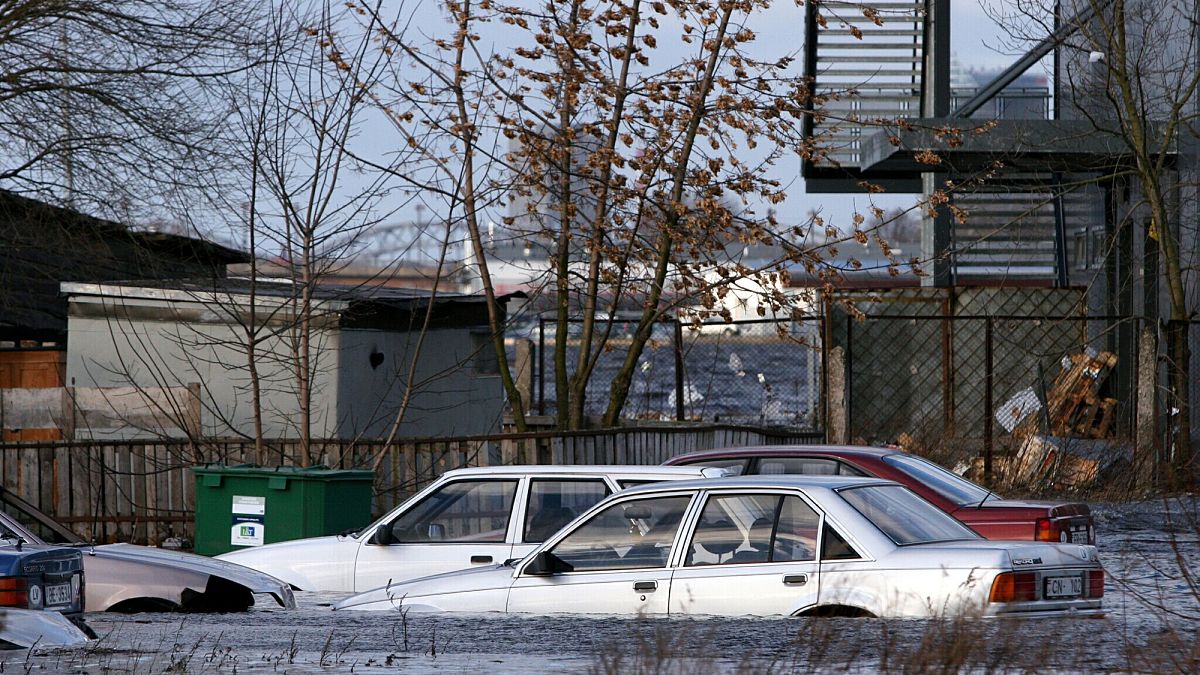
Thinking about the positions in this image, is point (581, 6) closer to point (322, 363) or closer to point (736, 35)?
point (736, 35)

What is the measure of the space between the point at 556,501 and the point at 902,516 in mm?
2709

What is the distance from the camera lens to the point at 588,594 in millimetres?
8500

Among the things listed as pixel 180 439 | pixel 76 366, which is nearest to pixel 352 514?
pixel 180 439

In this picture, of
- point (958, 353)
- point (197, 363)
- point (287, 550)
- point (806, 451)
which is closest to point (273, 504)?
point (287, 550)

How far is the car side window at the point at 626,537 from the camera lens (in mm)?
8453

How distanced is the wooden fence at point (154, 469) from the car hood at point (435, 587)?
5.28 m

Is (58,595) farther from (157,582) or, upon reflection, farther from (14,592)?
(157,582)

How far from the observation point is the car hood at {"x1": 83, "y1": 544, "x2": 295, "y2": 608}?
9734 millimetres

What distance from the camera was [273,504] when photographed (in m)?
12.5

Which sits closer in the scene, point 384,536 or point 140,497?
point 384,536

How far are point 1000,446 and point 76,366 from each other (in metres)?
12.4

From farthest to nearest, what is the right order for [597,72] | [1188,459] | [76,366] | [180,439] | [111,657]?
[76,366]
[1188,459]
[597,72]
[180,439]
[111,657]

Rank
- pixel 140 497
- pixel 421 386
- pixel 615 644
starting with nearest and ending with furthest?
1. pixel 615 644
2. pixel 140 497
3. pixel 421 386

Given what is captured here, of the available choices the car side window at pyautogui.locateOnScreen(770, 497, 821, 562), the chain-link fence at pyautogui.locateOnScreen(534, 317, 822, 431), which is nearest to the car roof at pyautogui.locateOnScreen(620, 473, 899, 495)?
the car side window at pyautogui.locateOnScreen(770, 497, 821, 562)
